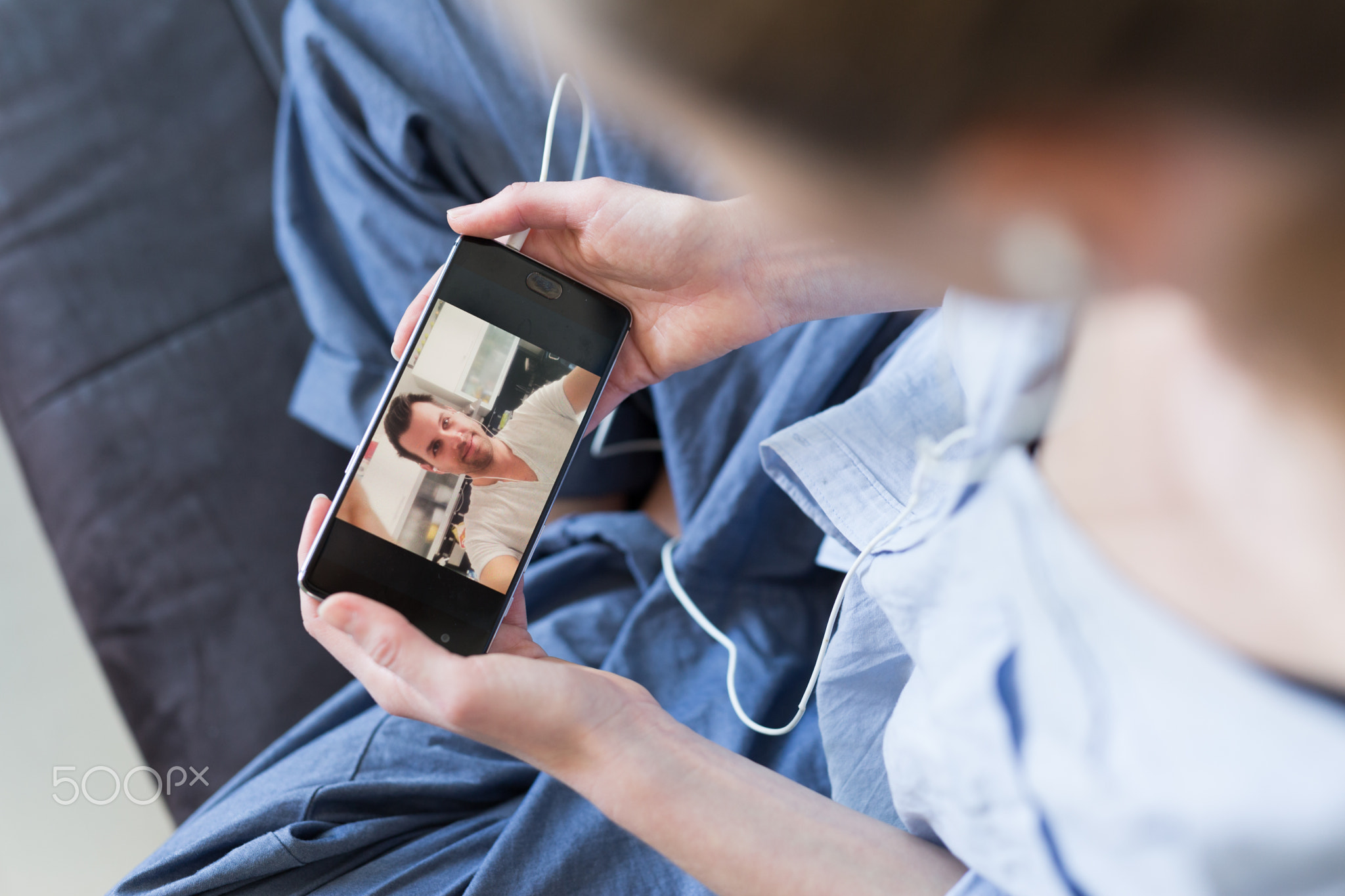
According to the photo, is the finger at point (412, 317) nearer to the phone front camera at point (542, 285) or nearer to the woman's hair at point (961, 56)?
the phone front camera at point (542, 285)

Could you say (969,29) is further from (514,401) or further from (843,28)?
(514,401)

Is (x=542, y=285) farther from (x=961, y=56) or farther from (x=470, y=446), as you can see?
(x=961, y=56)

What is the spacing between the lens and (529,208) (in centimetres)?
58

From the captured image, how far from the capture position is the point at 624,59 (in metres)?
0.17

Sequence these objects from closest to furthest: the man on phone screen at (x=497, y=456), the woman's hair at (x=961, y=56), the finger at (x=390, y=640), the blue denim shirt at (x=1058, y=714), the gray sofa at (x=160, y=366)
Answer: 1. the woman's hair at (x=961, y=56)
2. the blue denim shirt at (x=1058, y=714)
3. the finger at (x=390, y=640)
4. the man on phone screen at (x=497, y=456)
5. the gray sofa at (x=160, y=366)

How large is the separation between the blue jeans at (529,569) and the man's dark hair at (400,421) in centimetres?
22

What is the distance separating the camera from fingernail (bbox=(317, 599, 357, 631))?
46 cm

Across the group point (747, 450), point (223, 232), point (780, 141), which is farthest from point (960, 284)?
point (223, 232)

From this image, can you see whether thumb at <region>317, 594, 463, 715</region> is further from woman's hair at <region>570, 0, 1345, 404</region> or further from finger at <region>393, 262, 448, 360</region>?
woman's hair at <region>570, 0, 1345, 404</region>

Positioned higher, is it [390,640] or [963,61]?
[963,61]

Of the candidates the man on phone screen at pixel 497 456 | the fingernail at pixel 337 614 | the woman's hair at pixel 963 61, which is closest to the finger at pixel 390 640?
the fingernail at pixel 337 614

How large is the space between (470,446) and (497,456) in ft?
0.06

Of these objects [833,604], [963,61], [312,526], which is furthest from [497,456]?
[963,61]

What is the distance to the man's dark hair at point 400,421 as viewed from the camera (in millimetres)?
558
